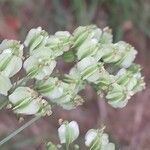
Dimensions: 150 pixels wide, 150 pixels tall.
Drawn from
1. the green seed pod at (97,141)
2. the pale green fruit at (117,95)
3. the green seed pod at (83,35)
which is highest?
the green seed pod at (83,35)

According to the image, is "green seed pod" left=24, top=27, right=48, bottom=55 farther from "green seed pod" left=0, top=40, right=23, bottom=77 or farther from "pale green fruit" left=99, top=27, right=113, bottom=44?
"pale green fruit" left=99, top=27, right=113, bottom=44

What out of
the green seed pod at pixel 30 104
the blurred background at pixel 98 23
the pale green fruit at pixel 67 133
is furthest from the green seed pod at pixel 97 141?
the blurred background at pixel 98 23

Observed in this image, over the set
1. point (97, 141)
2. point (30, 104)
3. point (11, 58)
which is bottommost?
point (97, 141)

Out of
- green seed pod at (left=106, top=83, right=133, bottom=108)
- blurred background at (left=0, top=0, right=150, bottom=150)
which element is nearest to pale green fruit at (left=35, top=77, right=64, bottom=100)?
green seed pod at (left=106, top=83, right=133, bottom=108)

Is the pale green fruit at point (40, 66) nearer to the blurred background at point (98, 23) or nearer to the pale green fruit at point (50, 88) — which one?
the pale green fruit at point (50, 88)

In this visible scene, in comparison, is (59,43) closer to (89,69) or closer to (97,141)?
(89,69)

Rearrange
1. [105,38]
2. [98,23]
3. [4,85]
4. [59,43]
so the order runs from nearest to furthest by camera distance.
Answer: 1. [4,85]
2. [59,43]
3. [105,38]
4. [98,23]

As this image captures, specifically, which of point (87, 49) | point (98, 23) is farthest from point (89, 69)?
point (98, 23)
